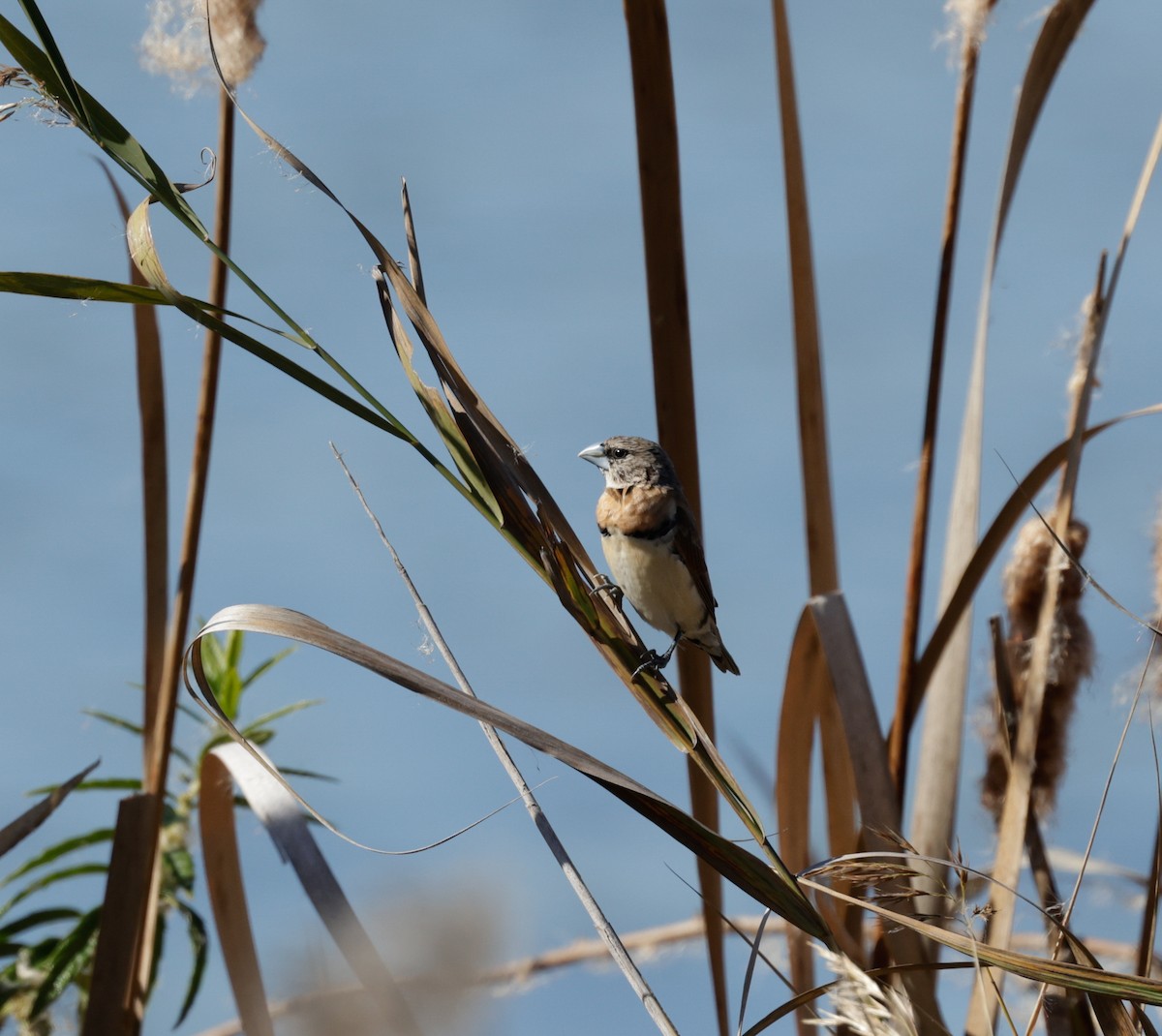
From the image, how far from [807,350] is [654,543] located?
0.59 metres

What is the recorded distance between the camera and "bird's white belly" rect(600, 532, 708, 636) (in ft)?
9.13

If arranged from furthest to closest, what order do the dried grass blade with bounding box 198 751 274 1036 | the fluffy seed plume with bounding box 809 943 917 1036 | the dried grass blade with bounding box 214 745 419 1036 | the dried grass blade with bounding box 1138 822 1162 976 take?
the dried grass blade with bounding box 198 751 274 1036
the dried grass blade with bounding box 1138 822 1162 976
the dried grass blade with bounding box 214 745 419 1036
the fluffy seed plume with bounding box 809 943 917 1036

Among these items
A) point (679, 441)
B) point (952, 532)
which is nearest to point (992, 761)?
point (952, 532)

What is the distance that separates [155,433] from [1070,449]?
156cm

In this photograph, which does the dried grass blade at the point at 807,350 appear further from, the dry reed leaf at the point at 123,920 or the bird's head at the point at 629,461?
the dry reed leaf at the point at 123,920

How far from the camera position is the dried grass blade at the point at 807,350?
7.35 ft

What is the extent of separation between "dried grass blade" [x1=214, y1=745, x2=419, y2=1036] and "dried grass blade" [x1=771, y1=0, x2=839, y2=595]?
986 millimetres

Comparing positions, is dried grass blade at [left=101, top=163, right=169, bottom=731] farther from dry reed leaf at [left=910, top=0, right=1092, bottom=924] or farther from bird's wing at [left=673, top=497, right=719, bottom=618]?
dry reed leaf at [left=910, top=0, right=1092, bottom=924]

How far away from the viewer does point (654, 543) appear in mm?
2781

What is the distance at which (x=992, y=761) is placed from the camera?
290 centimetres

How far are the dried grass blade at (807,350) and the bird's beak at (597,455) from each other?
2.23 ft

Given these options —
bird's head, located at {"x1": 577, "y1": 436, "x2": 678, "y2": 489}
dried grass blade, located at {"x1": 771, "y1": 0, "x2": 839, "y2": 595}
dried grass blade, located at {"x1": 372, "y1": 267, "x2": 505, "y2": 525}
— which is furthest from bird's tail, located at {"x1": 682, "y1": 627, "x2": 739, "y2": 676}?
dried grass blade, located at {"x1": 372, "y1": 267, "x2": 505, "y2": 525}

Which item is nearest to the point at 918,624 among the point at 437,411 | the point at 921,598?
the point at 921,598

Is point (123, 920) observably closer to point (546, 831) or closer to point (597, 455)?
point (546, 831)
